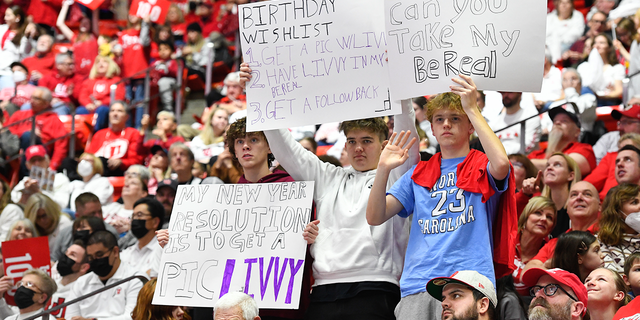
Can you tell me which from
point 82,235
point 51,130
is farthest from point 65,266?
point 51,130

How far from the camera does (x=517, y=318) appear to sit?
3.61 m

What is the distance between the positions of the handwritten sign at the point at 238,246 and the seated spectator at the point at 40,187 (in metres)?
4.57

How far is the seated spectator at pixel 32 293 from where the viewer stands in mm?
5473

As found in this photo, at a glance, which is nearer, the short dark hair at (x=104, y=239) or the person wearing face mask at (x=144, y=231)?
the short dark hair at (x=104, y=239)

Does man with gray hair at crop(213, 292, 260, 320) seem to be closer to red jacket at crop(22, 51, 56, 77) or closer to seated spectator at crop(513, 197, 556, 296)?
seated spectator at crop(513, 197, 556, 296)

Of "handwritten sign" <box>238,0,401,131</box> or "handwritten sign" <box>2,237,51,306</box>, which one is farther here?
"handwritten sign" <box>2,237,51,306</box>

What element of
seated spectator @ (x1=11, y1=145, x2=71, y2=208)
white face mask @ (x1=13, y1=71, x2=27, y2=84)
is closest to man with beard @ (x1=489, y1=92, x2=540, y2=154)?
seated spectator @ (x1=11, y1=145, x2=71, y2=208)

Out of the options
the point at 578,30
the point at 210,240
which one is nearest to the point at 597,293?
the point at 210,240

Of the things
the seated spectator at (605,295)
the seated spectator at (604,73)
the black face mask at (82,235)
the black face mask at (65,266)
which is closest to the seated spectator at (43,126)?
the black face mask at (82,235)

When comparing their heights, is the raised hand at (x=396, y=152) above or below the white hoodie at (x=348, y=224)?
above

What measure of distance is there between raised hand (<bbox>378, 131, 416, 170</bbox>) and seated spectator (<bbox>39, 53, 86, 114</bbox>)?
31.8ft

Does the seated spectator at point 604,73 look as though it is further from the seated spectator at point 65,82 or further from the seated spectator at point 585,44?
the seated spectator at point 65,82

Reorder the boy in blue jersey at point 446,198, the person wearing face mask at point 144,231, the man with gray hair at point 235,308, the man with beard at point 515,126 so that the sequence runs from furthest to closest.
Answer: the man with beard at point 515,126 < the person wearing face mask at point 144,231 < the man with gray hair at point 235,308 < the boy in blue jersey at point 446,198

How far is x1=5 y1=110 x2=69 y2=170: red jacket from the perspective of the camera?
34.4 feet
